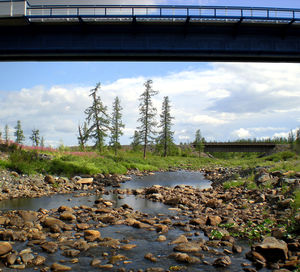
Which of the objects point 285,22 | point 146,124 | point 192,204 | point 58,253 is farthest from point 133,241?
point 146,124

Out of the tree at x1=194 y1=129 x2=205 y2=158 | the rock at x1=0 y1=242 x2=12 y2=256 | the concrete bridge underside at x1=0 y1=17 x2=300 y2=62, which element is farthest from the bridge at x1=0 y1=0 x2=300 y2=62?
the tree at x1=194 y1=129 x2=205 y2=158

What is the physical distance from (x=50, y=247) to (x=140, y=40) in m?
15.3

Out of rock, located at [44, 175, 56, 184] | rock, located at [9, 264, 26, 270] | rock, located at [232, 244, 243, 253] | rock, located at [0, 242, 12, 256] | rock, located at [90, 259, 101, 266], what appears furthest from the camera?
rock, located at [44, 175, 56, 184]

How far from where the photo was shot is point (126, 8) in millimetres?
18844

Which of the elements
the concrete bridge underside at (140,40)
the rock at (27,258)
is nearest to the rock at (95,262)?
the rock at (27,258)

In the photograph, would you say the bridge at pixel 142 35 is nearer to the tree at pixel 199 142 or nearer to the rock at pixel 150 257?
the rock at pixel 150 257

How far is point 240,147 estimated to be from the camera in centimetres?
7388

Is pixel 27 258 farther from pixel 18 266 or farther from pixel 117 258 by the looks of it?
pixel 117 258

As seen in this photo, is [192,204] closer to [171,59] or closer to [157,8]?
[171,59]

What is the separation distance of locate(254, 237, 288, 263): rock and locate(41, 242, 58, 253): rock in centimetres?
537

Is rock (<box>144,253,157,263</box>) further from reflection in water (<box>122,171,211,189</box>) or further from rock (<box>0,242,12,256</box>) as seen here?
reflection in water (<box>122,171,211,189</box>)

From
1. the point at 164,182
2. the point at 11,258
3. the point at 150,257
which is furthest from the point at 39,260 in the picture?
the point at 164,182

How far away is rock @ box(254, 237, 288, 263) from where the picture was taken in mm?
7055

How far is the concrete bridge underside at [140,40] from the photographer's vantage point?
19.5 metres
